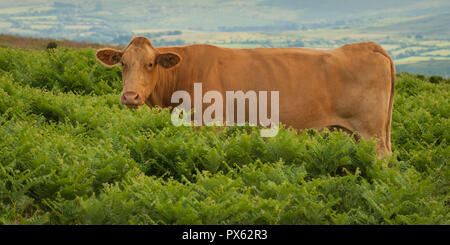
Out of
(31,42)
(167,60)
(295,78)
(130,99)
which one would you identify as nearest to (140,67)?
(167,60)

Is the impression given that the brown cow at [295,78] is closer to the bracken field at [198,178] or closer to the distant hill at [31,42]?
the bracken field at [198,178]

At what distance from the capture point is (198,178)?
21.1 feet

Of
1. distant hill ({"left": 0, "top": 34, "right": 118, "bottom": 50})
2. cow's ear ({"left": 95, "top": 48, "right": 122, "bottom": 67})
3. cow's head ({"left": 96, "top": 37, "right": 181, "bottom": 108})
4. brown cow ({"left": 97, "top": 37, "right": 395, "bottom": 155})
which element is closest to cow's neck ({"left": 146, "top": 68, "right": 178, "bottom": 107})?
brown cow ({"left": 97, "top": 37, "right": 395, "bottom": 155})

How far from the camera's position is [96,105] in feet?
36.3

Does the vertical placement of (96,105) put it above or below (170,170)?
above

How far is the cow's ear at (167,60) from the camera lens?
862 centimetres

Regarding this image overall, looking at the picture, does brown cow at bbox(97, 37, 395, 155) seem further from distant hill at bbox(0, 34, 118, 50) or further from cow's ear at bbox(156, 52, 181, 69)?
distant hill at bbox(0, 34, 118, 50)

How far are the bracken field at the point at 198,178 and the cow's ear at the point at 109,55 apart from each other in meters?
0.97

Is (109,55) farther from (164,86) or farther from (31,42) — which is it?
(31,42)

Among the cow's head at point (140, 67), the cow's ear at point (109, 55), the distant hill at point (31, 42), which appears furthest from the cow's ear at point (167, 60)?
the distant hill at point (31, 42)

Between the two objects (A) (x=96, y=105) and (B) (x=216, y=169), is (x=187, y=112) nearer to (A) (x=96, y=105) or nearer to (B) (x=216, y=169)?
(B) (x=216, y=169)
